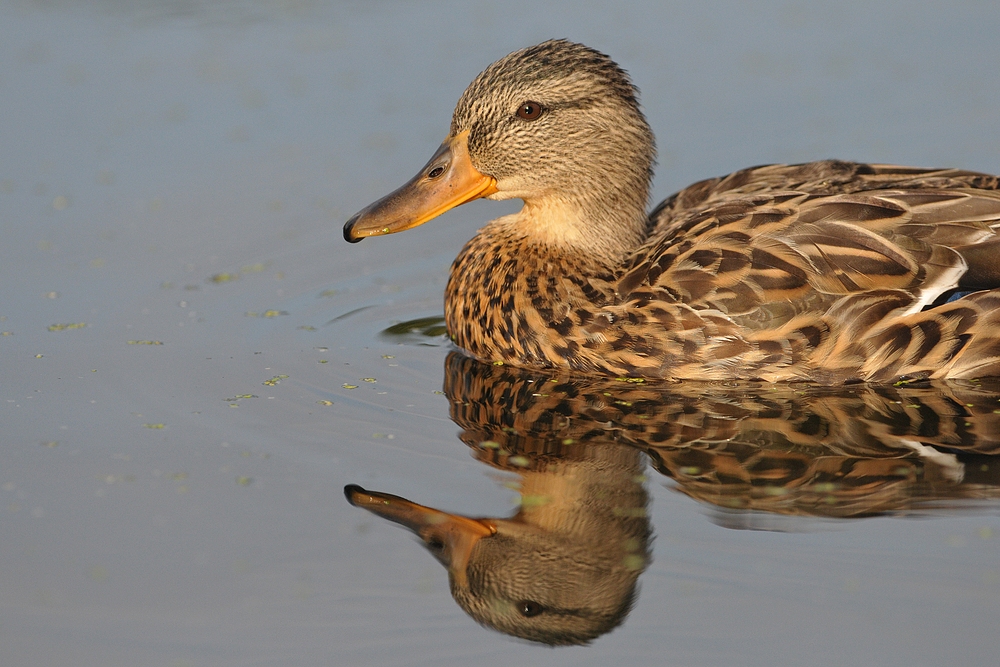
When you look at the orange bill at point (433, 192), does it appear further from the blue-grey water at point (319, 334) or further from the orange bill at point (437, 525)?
the orange bill at point (437, 525)

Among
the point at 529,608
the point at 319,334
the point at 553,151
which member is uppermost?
the point at 553,151

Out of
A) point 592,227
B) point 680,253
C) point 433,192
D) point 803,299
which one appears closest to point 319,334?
point 433,192

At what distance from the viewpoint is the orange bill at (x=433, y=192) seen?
7.64 m

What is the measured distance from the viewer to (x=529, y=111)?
25.1 ft

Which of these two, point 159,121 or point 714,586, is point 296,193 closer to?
point 159,121

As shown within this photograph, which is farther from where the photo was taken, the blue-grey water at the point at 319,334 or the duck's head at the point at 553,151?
the duck's head at the point at 553,151

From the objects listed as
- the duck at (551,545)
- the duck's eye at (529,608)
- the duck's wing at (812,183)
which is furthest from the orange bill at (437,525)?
the duck's wing at (812,183)

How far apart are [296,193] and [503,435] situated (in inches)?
160

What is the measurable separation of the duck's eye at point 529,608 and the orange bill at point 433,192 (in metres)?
3.00

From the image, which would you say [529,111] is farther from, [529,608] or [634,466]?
[529,608]

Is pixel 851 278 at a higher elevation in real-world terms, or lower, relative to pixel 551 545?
higher

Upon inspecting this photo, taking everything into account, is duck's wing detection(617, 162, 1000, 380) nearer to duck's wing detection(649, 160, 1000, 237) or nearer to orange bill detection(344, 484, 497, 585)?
duck's wing detection(649, 160, 1000, 237)

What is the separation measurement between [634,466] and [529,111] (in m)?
2.43

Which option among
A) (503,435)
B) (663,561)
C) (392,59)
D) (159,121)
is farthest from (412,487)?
(392,59)
